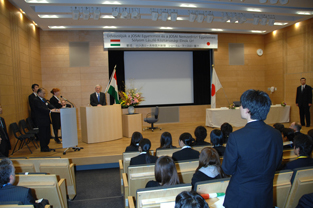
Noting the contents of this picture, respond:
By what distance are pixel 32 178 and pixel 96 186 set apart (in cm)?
186

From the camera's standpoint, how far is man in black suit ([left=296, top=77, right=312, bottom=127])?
781 centimetres

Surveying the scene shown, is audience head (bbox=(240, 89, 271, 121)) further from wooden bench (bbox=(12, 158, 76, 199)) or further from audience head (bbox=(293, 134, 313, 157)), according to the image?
wooden bench (bbox=(12, 158, 76, 199))

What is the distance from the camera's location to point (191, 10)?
7316 mm

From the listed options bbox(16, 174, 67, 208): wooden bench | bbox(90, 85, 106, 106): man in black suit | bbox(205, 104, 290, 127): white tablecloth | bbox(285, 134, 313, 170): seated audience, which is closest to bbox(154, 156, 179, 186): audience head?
bbox(16, 174, 67, 208): wooden bench

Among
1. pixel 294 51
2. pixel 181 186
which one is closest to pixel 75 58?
pixel 181 186

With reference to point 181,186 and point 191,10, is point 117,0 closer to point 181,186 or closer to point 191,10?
point 191,10

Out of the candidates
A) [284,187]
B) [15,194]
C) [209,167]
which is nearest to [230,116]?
[284,187]

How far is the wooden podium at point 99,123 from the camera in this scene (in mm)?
6037

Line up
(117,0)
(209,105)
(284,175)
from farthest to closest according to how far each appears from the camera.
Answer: (209,105) → (117,0) → (284,175)

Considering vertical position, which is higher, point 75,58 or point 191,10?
point 191,10

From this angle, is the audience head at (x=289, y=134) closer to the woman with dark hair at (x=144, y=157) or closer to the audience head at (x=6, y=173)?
the woman with dark hair at (x=144, y=157)

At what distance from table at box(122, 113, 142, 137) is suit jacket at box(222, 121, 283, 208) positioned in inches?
218

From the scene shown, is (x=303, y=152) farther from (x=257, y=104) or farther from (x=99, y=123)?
(x=99, y=123)

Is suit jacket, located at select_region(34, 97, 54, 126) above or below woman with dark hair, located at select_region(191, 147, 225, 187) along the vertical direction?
above
